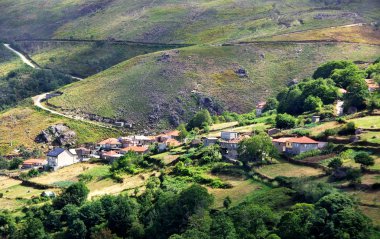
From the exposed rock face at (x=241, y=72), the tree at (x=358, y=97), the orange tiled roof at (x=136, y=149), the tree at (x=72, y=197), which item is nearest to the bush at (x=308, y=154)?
the tree at (x=358, y=97)

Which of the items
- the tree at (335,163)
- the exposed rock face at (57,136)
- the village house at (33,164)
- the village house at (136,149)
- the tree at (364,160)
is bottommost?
the exposed rock face at (57,136)

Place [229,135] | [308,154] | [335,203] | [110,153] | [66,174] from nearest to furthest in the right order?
[335,203]
[308,154]
[229,135]
[66,174]
[110,153]

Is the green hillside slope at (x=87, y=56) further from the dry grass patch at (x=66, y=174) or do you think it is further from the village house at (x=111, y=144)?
the dry grass patch at (x=66, y=174)

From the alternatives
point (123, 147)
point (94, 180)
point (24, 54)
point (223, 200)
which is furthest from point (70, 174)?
point (24, 54)

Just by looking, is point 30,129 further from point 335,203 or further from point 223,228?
point 335,203

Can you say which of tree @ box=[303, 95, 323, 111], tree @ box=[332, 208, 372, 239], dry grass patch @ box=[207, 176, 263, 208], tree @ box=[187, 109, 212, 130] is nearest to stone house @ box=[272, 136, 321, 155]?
dry grass patch @ box=[207, 176, 263, 208]

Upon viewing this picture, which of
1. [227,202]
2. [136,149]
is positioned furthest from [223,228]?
[136,149]
